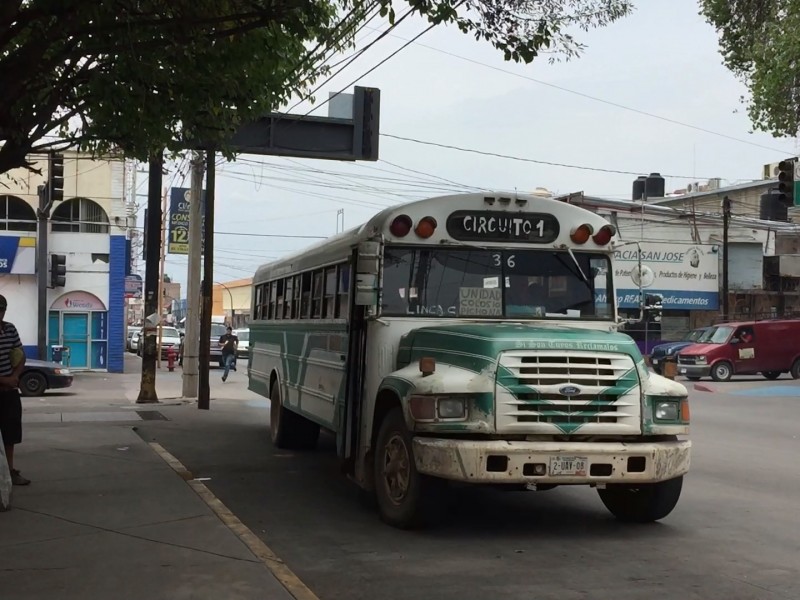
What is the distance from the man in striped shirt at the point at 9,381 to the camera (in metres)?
8.93

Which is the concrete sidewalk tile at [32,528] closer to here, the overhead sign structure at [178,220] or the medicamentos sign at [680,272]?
the overhead sign structure at [178,220]

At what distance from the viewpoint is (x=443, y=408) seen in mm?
7109

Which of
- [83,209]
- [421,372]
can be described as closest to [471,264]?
[421,372]

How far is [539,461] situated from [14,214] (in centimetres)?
3111

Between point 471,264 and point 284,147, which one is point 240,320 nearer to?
point 284,147

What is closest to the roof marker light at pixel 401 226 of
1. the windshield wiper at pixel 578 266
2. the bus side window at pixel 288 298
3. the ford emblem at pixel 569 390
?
the windshield wiper at pixel 578 266

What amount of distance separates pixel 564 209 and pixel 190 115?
412cm

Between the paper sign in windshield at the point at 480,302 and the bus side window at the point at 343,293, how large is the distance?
47.4 inches

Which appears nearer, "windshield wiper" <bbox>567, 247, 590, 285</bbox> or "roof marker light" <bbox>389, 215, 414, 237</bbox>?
"roof marker light" <bbox>389, 215, 414, 237</bbox>

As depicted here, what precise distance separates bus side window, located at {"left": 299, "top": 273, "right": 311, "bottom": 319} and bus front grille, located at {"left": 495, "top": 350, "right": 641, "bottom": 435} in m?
4.45

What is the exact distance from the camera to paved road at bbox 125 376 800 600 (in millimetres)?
6055

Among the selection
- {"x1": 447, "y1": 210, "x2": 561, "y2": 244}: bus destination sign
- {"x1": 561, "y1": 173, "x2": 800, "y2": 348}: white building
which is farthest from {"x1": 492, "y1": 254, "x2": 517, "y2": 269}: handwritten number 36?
{"x1": 561, "y1": 173, "x2": 800, "y2": 348}: white building

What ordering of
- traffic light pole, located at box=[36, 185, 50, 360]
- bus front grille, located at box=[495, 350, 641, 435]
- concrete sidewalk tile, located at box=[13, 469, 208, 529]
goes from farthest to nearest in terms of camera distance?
traffic light pole, located at box=[36, 185, 50, 360], concrete sidewalk tile, located at box=[13, 469, 208, 529], bus front grille, located at box=[495, 350, 641, 435]

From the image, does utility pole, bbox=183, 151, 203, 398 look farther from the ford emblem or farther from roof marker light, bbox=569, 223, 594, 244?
the ford emblem
